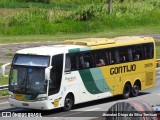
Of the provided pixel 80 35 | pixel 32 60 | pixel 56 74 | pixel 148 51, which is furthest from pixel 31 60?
pixel 80 35

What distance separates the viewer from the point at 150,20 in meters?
68.1

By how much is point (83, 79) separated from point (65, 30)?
36555 mm

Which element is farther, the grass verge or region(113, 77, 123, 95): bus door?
the grass verge

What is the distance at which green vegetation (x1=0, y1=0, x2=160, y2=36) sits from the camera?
58.6 metres

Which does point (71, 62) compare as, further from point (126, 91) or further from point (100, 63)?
point (126, 91)

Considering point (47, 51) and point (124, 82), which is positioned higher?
point (47, 51)

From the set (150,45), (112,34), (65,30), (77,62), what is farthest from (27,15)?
(77,62)

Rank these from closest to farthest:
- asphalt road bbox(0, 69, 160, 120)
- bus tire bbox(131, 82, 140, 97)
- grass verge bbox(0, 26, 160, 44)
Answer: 1. asphalt road bbox(0, 69, 160, 120)
2. bus tire bbox(131, 82, 140, 97)
3. grass verge bbox(0, 26, 160, 44)

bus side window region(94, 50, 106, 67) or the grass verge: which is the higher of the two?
bus side window region(94, 50, 106, 67)

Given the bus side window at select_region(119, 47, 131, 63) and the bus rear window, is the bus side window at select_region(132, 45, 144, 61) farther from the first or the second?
the bus rear window

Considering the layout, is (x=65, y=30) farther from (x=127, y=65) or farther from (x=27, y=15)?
(x=127, y=65)

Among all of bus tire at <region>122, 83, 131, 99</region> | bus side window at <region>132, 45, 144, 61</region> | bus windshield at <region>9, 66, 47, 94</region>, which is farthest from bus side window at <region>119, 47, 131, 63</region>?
bus windshield at <region>9, 66, 47, 94</region>

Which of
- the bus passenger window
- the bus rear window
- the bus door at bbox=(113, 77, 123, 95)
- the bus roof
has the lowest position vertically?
the bus door at bbox=(113, 77, 123, 95)

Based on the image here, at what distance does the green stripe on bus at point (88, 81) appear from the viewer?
2362cm
